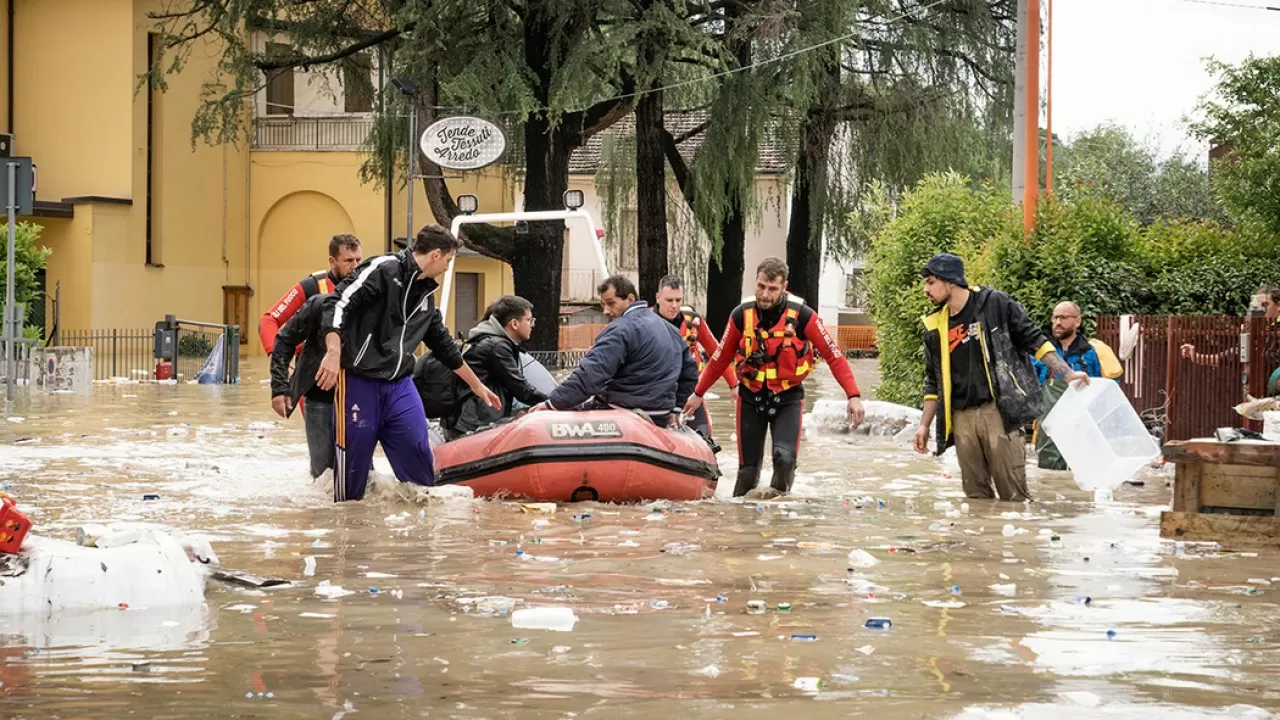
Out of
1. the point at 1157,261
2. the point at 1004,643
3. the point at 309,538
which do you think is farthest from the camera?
the point at 1157,261

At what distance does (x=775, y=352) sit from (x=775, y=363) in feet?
0.24

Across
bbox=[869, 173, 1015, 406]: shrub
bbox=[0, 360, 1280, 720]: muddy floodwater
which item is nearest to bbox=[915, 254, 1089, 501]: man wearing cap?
bbox=[0, 360, 1280, 720]: muddy floodwater

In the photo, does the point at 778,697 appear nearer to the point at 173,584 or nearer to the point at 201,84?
the point at 173,584

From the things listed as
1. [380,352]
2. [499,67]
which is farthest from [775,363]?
[499,67]

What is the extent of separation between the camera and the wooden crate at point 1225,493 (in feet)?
30.5

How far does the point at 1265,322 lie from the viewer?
14234 mm

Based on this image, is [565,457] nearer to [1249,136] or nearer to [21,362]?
[1249,136]

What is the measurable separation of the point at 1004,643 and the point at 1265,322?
29.1 ft

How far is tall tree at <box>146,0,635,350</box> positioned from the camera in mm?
25953

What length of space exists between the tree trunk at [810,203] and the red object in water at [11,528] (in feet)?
81.1

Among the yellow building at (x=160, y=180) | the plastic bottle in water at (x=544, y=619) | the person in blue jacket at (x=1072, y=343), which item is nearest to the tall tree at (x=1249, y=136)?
the person in blue jacket at (x=1072, y=343)

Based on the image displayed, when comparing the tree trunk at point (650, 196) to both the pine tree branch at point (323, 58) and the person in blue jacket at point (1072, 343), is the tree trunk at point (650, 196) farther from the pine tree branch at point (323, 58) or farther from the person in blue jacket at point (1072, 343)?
the person in blue jacket at point (1072, 343)

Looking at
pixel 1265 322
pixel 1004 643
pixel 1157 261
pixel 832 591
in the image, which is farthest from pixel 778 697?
pixel 1157 261

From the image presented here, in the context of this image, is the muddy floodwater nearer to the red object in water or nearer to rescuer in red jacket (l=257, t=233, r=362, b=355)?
the red object in water
